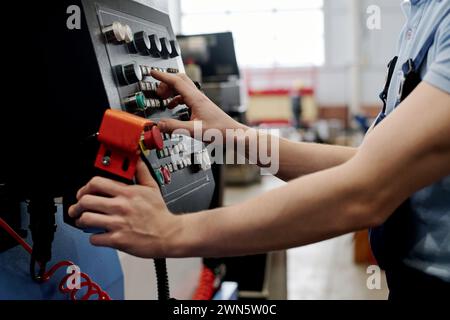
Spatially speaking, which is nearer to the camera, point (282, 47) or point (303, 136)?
point (303, 136)

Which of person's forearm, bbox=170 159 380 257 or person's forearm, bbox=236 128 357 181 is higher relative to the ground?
person's forearm, bbox=170 159 380 257

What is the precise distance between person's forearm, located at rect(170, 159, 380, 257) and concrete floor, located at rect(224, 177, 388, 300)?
2.24 m

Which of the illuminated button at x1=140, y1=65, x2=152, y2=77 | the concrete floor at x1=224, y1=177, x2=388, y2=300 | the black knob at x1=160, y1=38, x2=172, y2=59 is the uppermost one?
the black knob at x1=160, y1=38, x2=172, y2=59

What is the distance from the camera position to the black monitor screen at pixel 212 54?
2.41 m

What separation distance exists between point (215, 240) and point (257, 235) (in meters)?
0.05

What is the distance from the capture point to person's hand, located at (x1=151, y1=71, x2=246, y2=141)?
0.82 meters

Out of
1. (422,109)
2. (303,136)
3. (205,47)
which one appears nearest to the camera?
(422,109)

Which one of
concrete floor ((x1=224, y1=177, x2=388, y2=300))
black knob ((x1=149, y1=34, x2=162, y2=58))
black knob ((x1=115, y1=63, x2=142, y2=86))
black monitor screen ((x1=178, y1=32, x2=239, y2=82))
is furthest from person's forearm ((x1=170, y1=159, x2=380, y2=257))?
concrete floor ((x1=224, y1=177, x2=388, y2=300))

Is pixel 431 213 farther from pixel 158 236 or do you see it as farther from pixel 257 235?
pixel 158 236

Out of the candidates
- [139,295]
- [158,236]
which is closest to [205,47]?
[139,295]

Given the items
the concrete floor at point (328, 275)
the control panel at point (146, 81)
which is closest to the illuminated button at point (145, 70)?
the control panel at point (146, 81)

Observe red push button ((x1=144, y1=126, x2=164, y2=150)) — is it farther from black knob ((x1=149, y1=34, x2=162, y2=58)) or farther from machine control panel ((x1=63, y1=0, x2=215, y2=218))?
black knob ((x1=149, y1=34, x2=162, y2=58))

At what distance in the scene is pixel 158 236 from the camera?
0.62 m

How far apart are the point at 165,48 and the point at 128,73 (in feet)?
0.58
